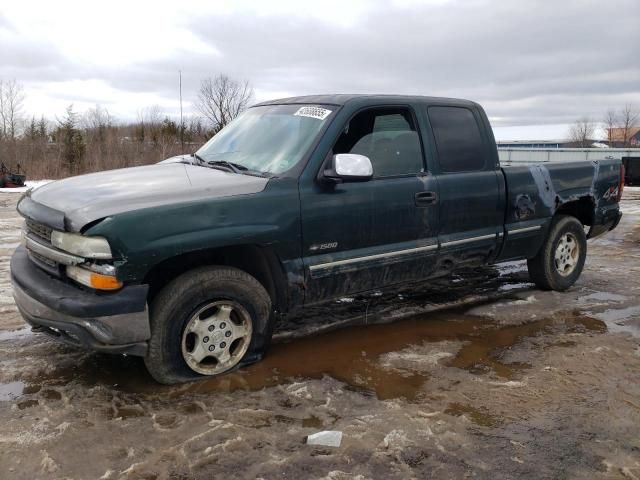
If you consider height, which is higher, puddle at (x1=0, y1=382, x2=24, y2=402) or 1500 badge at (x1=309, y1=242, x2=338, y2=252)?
1500 badge at (x1=309, y1=242, x2=338, y2=252)

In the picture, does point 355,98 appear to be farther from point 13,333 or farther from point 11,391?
point 13,333

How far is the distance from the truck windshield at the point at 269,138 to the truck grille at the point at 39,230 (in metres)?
1.41

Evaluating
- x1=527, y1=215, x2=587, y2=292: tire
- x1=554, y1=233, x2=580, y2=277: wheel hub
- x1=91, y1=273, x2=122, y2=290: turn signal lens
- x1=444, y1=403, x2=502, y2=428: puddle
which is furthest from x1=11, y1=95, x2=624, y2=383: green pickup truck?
x1=444, y1=403, x2=502, y2=428: puddle

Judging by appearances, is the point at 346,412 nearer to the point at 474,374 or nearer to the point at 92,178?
the point at 474,374

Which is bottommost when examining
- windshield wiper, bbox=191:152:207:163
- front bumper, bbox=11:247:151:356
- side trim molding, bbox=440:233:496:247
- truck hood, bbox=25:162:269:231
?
front bumper, bbox=11:247:151:356

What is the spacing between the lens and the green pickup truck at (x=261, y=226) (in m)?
3.14

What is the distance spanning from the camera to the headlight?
9.95 ft

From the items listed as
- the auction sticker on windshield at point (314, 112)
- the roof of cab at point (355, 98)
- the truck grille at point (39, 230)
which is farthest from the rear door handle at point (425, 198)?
the truck grille at point (39, 230)

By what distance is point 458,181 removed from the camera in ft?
15.0

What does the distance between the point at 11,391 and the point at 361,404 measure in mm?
2190

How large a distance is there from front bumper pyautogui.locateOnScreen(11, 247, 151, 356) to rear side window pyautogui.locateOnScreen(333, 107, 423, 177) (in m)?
1.79

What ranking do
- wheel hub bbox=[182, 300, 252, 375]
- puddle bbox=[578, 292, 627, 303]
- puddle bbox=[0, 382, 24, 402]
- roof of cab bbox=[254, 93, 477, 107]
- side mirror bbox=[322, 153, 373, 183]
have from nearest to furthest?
puddle bbox=[0, 382, 24, 402] < wheel hub bbox=[182, 300, 252, 375] < side mirror bbox=[322, 153, 373, 183] < roof of cab bbox=[254, 93, 477, 107] < puddle bbox=[578, 292, 627, 303]

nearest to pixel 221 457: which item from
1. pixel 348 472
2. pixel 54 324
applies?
pixel 348 472

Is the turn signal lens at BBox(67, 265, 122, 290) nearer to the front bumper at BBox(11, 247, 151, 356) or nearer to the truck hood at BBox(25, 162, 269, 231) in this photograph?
the front bumper at BBox(11, 247, 151, 356)
